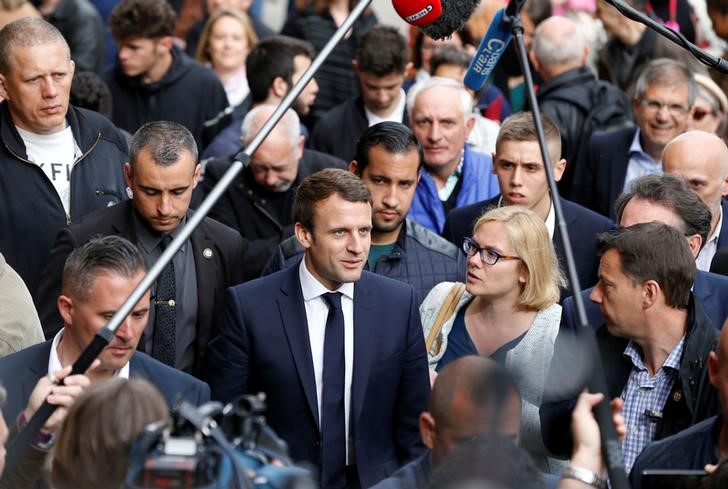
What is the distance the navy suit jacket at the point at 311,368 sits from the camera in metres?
5.34

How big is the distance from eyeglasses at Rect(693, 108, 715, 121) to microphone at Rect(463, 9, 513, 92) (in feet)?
13.9

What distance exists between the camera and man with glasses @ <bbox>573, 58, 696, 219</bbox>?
793 cm

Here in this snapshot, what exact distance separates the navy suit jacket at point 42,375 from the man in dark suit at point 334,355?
51 centimetres

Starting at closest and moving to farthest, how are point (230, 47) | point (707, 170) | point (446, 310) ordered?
point (446, 310) < point (707, 170) < point (230, 47)

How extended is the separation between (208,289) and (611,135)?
125 inches

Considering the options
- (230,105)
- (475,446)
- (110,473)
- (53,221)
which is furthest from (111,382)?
(230,105)

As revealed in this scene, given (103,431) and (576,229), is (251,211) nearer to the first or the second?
(576,229)

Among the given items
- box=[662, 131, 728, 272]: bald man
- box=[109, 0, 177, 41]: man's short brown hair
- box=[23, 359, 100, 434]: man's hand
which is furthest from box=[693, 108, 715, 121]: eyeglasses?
box=[23, 359, 100, 434]: man's hand

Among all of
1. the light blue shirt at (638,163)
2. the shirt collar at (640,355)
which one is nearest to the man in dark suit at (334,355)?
the shirt collar at (640,355)

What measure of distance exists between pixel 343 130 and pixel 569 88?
1.59 meters

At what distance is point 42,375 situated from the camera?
192 inches

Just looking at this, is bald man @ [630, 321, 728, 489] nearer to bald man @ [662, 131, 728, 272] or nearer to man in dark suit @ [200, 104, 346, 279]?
bald man @ [662, 131, 728, 272]

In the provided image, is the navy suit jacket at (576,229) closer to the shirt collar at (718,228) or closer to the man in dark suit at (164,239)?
the shirt collar at (718,228)

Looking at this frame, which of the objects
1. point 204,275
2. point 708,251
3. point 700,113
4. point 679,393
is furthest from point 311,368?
point 700,113
